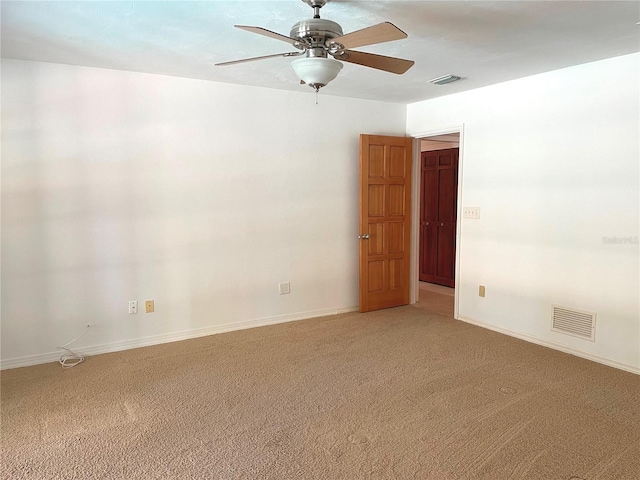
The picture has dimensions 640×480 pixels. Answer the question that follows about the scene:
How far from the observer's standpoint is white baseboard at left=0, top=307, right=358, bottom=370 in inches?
137

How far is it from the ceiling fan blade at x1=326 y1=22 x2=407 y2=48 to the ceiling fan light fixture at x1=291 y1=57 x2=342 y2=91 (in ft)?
0.32

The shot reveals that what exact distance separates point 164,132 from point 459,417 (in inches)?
129

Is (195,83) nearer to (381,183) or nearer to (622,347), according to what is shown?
(381,183)

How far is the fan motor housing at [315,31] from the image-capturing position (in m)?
2.06

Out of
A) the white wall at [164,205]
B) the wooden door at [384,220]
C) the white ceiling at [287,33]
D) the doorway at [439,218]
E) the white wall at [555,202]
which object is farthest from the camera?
the doorway at [439,218]

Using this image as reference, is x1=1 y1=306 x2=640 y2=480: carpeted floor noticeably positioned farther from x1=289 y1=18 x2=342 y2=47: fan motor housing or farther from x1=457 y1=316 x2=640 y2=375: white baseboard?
x1=289 y1=18 x2=342 y2=47: fan motor housing

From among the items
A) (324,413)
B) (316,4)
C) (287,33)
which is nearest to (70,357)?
(324,413)

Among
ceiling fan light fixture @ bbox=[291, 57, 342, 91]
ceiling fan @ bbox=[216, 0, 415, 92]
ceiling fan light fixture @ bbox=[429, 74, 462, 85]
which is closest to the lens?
ceiling fan @ bbox=[216, 0, 415, 92]

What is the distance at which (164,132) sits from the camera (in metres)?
3.84

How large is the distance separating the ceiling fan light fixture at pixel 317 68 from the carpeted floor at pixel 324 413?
1972 millimetres

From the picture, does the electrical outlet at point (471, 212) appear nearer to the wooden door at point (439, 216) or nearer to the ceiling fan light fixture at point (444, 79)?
the ceiling fan light fixture at point (444, 79)

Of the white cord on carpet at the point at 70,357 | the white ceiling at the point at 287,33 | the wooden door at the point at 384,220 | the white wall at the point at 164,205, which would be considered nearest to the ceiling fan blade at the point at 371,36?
the white ceiling at the point at 287,33

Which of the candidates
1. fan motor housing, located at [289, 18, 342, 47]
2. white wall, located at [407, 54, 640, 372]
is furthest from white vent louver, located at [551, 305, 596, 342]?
fan motor housing, located at [289, 18, 342, 47]

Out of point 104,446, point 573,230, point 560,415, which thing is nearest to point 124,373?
point 104,446
